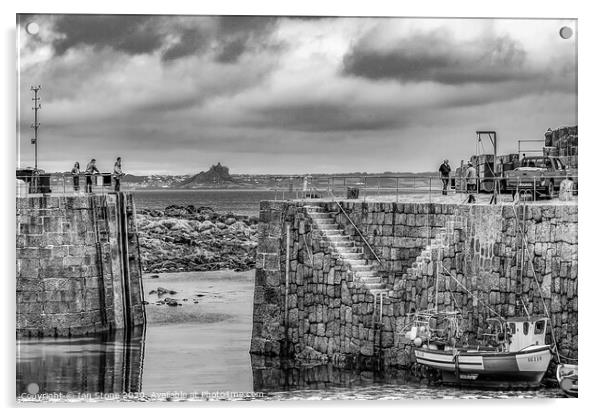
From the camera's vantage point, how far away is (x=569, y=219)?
26.8 m

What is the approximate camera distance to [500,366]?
26.6 m

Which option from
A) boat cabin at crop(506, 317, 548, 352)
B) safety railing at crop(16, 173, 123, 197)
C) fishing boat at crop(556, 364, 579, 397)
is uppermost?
safety railing at crop(16, 173, 123, 197)

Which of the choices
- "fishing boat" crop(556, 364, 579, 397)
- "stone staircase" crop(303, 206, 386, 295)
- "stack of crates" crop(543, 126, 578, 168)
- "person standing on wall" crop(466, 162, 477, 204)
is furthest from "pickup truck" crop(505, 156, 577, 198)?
"fishing boat" crop(556, 364, 579, 397)

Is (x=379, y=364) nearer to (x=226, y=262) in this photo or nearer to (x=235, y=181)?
(x=235, y=181)

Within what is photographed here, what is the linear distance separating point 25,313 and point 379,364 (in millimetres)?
6360

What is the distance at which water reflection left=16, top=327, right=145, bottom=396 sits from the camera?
88.3 feet

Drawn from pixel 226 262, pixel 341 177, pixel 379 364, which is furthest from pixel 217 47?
pixel 226 262

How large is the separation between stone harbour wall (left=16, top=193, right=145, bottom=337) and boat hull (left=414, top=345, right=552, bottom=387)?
7.74 m

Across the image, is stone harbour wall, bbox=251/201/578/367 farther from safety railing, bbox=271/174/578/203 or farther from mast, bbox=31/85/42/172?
mast, bbox=31/85/42/172

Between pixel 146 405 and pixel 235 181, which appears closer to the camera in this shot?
pixel 146 405

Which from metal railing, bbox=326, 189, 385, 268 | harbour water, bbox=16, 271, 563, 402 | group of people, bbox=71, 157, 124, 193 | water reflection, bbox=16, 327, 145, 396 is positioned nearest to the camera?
Answer: harbour water, bbox=16, 271, 563, 402

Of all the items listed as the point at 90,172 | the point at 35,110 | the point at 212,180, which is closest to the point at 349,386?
the point at 212,180

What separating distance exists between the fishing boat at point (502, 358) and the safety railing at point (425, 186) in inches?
91.4

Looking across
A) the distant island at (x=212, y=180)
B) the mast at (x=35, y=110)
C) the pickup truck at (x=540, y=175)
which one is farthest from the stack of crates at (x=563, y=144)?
the mast at (x=35, y=110)
